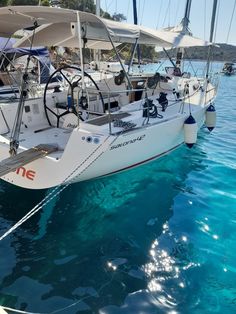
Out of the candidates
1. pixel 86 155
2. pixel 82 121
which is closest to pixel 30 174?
pixel 86 155

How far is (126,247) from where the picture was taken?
179 inches

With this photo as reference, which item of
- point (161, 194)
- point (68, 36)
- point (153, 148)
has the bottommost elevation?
point (161, 194)

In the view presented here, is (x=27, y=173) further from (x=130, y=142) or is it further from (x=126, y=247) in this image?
(x=126, y=247)

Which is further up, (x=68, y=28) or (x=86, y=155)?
(x=68, y=28)

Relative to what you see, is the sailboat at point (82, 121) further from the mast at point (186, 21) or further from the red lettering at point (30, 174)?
the mast at point (186, 21)

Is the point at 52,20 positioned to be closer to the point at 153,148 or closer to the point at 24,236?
the point at 153,148

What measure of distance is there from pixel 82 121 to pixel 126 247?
7.02 feet

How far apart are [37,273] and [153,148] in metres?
3.08

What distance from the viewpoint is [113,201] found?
5.77 m

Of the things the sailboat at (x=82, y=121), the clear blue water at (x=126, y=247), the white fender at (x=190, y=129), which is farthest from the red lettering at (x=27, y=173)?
the white fender at (x=190, y=129)

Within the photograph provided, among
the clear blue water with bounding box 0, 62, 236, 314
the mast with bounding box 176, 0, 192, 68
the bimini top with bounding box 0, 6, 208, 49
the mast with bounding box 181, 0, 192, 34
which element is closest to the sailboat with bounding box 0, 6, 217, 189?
the bimini top with bounding box 0, 6, 208, 49

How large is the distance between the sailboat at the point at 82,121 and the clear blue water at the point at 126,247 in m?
0.75

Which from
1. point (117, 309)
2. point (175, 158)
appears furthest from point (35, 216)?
point (175, 158)

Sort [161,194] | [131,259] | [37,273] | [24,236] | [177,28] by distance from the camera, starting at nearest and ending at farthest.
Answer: [37,273] < [131,259] < [24,236] < [161,194] < [177,28]
